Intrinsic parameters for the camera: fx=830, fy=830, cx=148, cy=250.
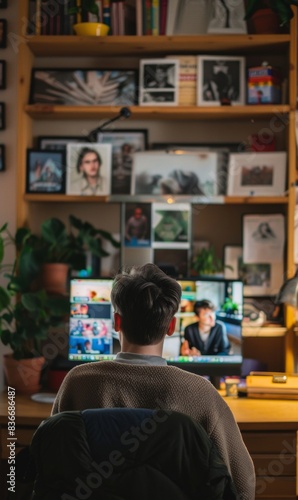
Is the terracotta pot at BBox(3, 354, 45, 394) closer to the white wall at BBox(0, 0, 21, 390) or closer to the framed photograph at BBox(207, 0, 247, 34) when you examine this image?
the white wall at BBox(0, 0, 21, 390)

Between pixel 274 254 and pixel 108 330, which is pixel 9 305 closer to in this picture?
pixel 108 330

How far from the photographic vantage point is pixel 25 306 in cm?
334

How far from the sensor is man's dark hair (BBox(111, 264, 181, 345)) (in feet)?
6.84

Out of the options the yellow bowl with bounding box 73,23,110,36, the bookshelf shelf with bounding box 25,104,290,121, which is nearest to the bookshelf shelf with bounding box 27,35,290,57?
the yellow bowl with bounding box 73,23,110,36

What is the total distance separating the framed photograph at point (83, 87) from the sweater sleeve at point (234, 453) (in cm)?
189

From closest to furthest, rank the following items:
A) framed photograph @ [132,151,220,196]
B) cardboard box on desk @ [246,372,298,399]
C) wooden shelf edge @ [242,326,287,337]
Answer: cardboard box on desk @ [246,372,298,399] < wooden shelf edge @ [242,326,287,337] < framed photograph @ [132,151,220,196]

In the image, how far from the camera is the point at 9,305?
3.52m

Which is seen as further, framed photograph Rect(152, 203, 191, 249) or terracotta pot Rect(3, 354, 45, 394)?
framed photograph Rect(152, 203, 191, 249)

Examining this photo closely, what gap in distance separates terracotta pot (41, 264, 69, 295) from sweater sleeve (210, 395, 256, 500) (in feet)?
5.13

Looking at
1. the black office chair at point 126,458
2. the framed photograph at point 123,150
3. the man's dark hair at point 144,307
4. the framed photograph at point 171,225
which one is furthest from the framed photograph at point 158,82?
the black office chair at point 126,458

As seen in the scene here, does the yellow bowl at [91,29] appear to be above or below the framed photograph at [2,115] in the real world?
above

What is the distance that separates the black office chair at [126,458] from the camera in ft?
5.52

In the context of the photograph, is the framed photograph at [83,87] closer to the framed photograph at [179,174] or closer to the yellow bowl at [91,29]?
the yellow bowl at [91,29]

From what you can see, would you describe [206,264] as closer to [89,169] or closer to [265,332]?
[265,332]
